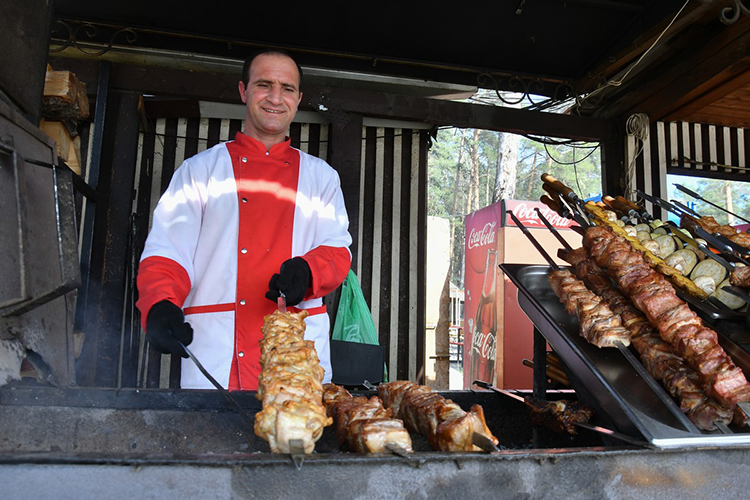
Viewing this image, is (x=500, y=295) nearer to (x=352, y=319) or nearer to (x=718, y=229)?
(x=352, y=319)

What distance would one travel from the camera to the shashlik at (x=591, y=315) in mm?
2076

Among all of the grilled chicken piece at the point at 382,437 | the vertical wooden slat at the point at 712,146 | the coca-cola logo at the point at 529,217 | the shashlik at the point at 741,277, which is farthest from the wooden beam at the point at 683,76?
the grilled chicken piece at the point at 382,437

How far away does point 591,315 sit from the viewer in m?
2.17

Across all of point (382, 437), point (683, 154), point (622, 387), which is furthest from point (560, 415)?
point (683, 154)

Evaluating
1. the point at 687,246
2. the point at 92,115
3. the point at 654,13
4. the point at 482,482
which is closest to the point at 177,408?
the point at 482,482

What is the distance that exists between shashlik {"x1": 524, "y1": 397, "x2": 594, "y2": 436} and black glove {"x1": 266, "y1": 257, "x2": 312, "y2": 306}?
119cm

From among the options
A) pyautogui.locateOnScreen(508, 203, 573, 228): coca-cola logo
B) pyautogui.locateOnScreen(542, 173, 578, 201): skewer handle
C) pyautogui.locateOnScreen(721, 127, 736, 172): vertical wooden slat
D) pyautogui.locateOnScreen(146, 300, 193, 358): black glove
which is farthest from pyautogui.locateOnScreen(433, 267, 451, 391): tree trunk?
pyautogui.locateOnScreen(146, 300, 193, 358): black glove

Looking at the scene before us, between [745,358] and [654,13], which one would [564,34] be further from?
[745,358]

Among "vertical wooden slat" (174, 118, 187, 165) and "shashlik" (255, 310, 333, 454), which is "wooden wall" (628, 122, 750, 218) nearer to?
"shashlik" (255, 310, 333, 454)

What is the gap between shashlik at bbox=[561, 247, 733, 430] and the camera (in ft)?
5.90

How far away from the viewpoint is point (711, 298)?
2.47 metres

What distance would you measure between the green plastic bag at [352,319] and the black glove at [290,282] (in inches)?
91.5

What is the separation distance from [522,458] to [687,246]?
7.23 ft

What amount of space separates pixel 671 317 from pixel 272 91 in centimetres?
247
